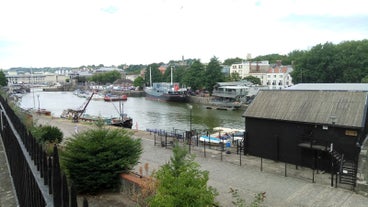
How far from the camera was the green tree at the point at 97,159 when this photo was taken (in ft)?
40.4

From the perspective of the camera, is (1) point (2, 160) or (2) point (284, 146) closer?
(1) point (2, 160)

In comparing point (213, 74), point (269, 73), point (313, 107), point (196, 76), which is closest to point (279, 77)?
point (269, 73)

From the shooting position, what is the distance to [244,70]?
104375 mm

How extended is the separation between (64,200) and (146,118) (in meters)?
53.9

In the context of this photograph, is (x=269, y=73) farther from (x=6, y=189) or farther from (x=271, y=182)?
(x=6, y=189)

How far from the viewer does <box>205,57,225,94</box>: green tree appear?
84.4 meters

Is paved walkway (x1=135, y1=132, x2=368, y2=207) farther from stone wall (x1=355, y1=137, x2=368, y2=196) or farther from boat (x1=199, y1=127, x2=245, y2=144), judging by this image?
boat (x1=199, y1=127, x2=245, y2=144)

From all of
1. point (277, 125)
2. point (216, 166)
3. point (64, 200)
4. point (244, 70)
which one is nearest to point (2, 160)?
point (64, 200)

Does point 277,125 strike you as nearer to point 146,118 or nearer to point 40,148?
point 40,148

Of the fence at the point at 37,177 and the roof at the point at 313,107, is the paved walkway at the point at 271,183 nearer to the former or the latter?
the roof at the point at 313,107

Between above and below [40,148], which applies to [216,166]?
below

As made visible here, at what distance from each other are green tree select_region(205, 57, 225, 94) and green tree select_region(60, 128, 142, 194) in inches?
2854

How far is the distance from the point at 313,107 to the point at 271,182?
5.86 metres

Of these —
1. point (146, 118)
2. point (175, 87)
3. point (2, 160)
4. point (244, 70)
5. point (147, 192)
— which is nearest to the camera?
point (2, 160)
